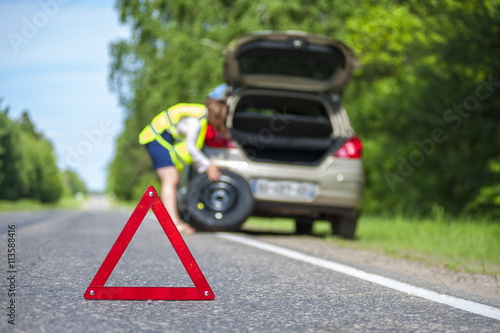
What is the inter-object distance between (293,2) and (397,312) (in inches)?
648

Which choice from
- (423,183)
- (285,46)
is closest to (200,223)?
(285,46)

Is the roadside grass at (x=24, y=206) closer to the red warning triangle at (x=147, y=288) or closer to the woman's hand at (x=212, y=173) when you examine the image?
the woman's hand at (x=212, y=173)

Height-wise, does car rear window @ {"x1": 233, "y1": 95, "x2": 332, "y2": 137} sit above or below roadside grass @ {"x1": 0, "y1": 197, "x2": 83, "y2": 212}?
above

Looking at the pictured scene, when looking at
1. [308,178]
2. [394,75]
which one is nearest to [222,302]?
[308,178]

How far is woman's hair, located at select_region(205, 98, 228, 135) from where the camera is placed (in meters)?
6.95

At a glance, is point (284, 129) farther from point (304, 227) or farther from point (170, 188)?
point (304, 227)

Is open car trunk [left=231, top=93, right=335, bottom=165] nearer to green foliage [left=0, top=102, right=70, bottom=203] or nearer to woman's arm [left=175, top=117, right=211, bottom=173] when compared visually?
woman's arm [left=175, top=117, right=211, bottom=173]

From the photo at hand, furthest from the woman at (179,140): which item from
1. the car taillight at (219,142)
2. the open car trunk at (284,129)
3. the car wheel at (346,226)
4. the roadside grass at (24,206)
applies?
the roadside grass at (24,206)

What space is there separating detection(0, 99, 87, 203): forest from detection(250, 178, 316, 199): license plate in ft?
153

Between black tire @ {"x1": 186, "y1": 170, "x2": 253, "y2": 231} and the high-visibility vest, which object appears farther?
the high-visibility vest

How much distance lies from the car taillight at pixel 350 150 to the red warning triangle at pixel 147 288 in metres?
4.01

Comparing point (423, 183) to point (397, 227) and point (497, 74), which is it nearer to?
point (497, 74)

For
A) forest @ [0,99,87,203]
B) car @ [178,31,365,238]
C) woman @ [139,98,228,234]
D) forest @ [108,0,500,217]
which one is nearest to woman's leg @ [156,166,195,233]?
woman @ [139,98,228,234]

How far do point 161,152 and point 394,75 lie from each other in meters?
13.6
